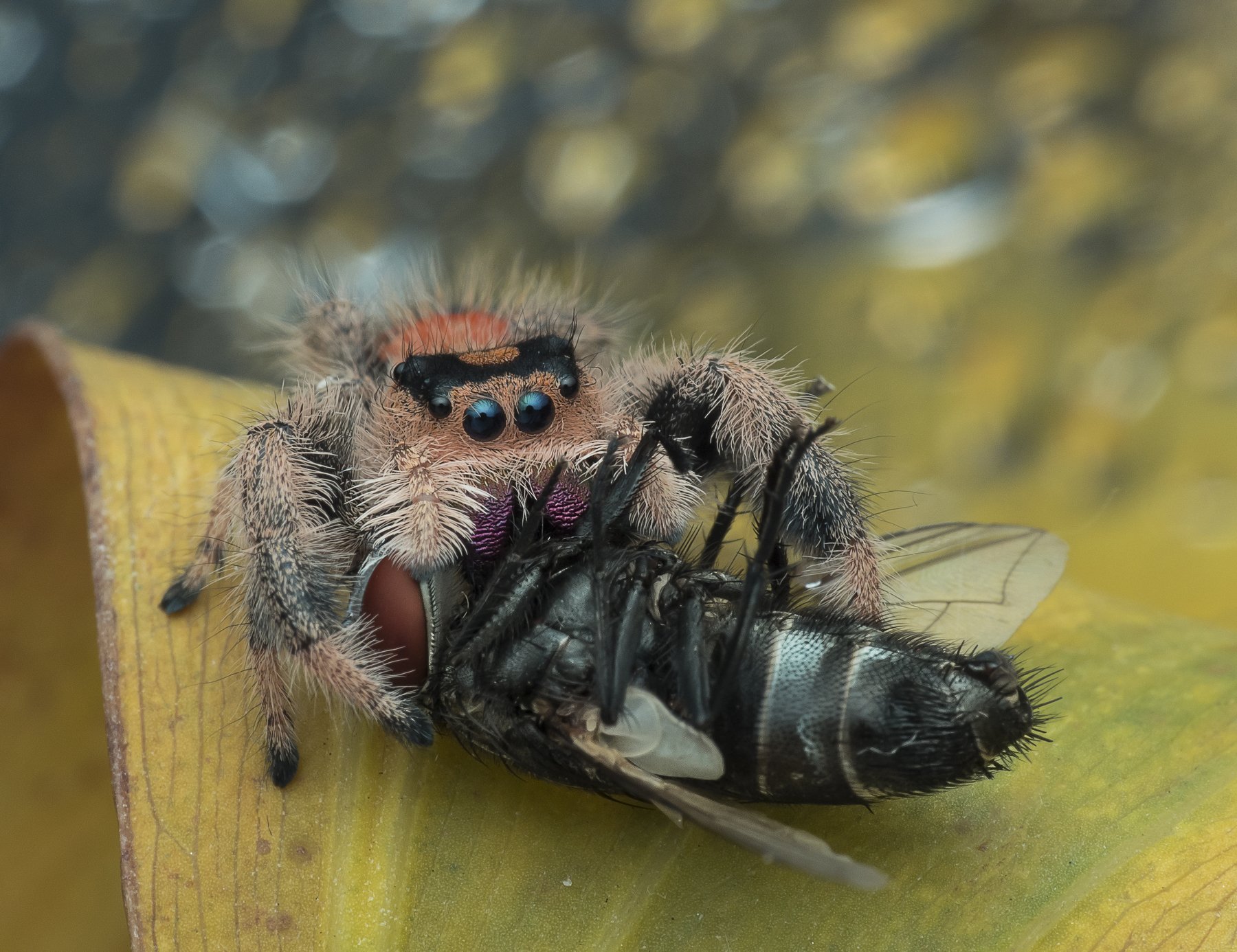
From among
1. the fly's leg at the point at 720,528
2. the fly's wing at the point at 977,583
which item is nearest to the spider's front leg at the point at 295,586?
the fly's leg at the point at 720,528

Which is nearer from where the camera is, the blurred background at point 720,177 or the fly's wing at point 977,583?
the fly's wing at point 977,583

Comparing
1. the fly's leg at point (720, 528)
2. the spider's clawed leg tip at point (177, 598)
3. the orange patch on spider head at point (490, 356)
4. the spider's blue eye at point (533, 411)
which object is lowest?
the spider's clawed leg tip at point (177, 598)

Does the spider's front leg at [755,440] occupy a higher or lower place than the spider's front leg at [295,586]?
higher

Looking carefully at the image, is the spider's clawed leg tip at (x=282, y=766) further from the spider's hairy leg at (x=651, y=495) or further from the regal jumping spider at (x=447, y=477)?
the spider's hairy leg at (x=651, y=495)

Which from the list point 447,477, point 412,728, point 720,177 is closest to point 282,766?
point 412,728

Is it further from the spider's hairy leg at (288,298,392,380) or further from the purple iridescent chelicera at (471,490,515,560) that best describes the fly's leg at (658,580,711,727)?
the spider's hairy leg at (288,298,392,380)

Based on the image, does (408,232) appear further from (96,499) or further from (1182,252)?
(1182,252)

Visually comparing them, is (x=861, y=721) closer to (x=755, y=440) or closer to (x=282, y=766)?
(x=755, y=440)

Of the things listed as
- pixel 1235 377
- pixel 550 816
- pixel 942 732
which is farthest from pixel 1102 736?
pixel 1235 377
